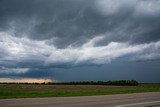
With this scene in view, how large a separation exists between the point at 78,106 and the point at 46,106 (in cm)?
230

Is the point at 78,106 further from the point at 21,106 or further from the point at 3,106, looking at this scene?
Answer: the point at 3,106

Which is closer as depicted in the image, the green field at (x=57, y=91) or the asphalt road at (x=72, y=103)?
the asphalt road at (x=72, y=103)

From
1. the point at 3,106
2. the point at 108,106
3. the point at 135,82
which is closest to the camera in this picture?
the point at 3,106

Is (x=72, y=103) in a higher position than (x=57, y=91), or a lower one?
lower

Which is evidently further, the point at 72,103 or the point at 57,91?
the point at 57,91

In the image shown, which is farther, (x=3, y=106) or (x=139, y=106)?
(x=139, y=106)

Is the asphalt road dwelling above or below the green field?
below

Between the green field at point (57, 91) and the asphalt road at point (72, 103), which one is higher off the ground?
the green field at point (57, 91)

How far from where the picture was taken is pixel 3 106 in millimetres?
18422

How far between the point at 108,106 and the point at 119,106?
3.07ft

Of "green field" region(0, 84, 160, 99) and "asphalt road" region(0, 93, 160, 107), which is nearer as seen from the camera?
"asphalt road" region(0, 93, 160, 107)

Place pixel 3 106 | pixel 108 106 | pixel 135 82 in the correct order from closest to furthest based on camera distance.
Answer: pixel 3 106 → pixel 108 106 → pixel 135 82

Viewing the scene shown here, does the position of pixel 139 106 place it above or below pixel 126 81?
below

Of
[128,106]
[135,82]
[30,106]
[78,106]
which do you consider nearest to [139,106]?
[128,106]
